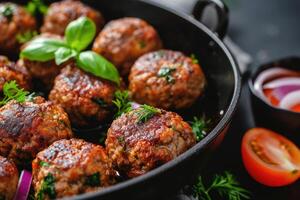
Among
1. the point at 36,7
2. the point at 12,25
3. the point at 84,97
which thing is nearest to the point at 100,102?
the point at 84,97

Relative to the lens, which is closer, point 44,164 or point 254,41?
point 44,164

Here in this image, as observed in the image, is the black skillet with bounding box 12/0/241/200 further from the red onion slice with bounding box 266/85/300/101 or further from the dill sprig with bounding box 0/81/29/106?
the dill sprig with bounding box 0/81/29/106

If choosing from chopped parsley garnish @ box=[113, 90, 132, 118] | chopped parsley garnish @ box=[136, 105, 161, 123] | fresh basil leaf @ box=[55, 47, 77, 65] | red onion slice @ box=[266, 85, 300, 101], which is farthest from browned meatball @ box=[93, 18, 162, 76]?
red onion slice @ box=[266, 85, 300, 101]

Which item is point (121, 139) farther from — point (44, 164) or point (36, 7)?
point (36, 7)

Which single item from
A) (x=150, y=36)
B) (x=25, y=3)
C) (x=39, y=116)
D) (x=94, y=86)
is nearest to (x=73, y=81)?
(x=94, y=86)

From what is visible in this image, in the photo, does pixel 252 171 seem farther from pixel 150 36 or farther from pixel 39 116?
pixel 39 116
